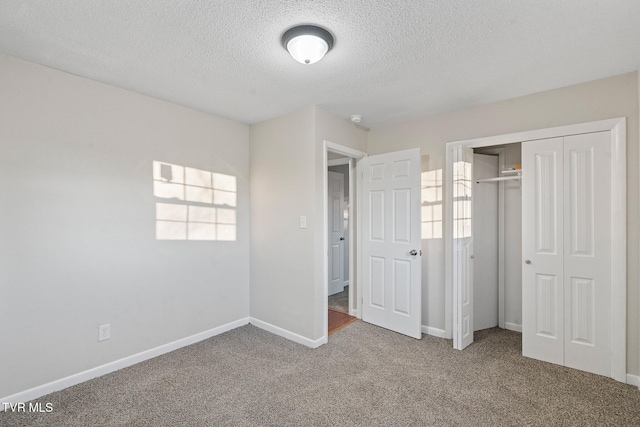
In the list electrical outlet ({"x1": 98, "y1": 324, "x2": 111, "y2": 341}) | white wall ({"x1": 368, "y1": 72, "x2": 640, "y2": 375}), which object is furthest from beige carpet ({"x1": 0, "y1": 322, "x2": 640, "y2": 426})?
white wall ({"x1": 368, "y1": 72, "x2": 640, "y2": 375})

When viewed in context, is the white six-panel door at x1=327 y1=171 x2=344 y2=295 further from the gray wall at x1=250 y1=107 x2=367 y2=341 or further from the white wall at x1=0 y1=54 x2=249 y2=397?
the white wall at x1=0 y1=54 x2=249 y2=397

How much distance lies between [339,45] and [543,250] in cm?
245

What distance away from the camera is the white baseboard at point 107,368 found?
2.14m

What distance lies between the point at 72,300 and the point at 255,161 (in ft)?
7.07

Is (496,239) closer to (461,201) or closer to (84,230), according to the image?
(461,201)

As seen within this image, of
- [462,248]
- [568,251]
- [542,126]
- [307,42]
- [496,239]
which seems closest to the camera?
[307,42]

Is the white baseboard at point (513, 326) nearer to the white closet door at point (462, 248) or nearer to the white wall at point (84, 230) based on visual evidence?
the white closet door at point (462, 248)

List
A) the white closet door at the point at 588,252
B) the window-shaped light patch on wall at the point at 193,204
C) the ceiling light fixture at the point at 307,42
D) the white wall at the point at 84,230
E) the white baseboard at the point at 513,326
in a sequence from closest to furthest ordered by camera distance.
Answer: the ceiling light fixture at the point at 307,42, the white wall at the point at 84,230, the white closet door at the point at 588,252, the window-shaped light patch on wall at the point at 193,204, the white baseboard at the point at 513,326

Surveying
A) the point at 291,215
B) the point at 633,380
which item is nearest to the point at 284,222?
the point at 291,215

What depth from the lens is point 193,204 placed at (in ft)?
10.3

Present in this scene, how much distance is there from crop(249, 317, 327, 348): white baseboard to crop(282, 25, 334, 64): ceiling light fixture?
8.23 ft

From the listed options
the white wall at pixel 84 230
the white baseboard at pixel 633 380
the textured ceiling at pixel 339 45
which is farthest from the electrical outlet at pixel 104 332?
the white baseboard at pixel 633 380

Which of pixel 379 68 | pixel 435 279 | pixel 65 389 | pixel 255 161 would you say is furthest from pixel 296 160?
pixel 65 389

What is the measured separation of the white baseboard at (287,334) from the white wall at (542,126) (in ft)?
4.11
